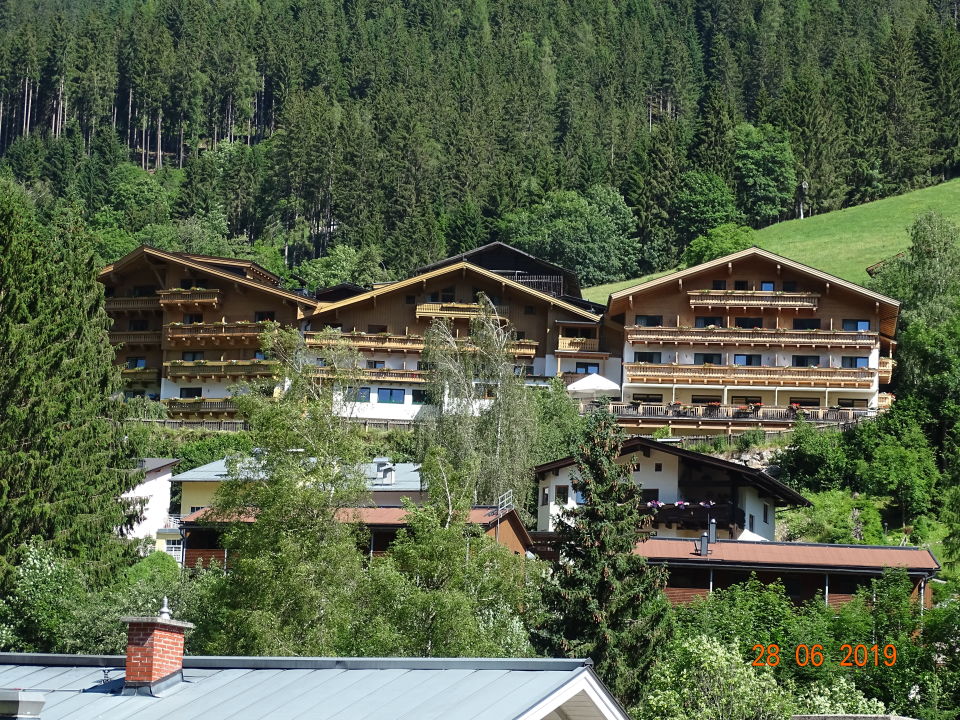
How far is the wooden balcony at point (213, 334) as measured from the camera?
7525cm

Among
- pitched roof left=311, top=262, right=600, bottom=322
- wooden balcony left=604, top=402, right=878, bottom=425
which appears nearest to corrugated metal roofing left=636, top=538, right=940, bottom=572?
wooden balcony left=604, top=402, right=878, bottom=425

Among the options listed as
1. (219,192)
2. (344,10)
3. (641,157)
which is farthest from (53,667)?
(344,10)

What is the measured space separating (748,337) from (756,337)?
0.39m

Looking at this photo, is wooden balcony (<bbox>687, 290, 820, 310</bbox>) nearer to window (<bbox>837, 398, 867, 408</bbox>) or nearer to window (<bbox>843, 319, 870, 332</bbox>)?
window (<bbox>843, 319, 870, 332</bbox>)

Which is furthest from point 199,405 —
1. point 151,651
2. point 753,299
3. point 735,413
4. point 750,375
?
point 151,651

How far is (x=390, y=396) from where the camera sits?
7288 centimetres

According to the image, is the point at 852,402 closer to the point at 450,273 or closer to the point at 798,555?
the point at 450,273

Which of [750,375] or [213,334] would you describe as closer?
[750,375]

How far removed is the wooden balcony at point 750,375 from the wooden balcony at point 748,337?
5.03ft

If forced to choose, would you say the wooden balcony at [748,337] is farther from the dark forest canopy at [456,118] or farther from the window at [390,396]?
the dark forest canopy at [456,118]

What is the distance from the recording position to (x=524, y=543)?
158ft

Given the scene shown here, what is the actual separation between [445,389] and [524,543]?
12463mm

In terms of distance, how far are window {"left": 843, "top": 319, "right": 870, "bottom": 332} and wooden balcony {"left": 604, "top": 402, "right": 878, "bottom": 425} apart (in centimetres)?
671

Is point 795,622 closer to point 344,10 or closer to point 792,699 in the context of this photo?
point 792,699
